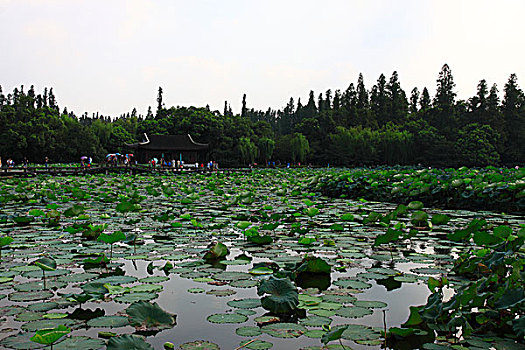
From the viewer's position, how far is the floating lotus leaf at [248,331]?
6.48 ft

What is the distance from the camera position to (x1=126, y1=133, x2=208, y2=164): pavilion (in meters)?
39.3

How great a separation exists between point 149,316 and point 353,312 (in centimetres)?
103

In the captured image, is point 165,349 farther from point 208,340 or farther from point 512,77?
point 512,77

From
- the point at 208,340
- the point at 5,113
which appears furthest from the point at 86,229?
the point at 5,113

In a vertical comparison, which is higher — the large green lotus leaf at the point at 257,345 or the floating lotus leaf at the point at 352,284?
the floating lotus leaf at the point at 352,284

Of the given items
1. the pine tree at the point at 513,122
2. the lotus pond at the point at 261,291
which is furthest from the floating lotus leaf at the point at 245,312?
the pine tree at the point at 513,122

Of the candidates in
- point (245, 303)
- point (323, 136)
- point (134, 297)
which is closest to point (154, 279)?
point (134, 297)

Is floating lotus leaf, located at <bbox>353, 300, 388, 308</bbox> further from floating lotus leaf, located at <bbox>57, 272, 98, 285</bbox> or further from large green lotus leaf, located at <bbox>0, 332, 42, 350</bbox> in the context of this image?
floating lotus leaf, located at <bbox>57, 272, 98, 285</bbox>

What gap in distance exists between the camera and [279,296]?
7.53ft

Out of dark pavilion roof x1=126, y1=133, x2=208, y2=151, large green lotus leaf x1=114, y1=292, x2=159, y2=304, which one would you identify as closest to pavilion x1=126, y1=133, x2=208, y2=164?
dark pavilion roof x1=126, y1=133, x2=208, y2=151

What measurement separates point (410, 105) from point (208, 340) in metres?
70.1

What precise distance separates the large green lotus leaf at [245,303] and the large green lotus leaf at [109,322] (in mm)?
584

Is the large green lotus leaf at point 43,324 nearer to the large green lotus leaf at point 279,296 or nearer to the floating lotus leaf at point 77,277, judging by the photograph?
the floating lotus leaf at point 77,277

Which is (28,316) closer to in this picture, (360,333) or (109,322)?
(109,322)
